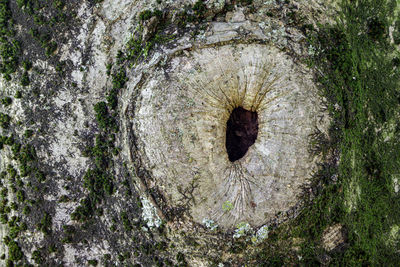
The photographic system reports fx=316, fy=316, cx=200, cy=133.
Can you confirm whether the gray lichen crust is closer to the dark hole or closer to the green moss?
the dark hole

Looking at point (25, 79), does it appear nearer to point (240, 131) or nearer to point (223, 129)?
point (223, 129)

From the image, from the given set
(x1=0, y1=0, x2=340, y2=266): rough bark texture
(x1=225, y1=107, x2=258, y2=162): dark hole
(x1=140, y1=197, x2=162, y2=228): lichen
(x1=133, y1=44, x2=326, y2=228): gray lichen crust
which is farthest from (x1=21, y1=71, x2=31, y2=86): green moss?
(x1=225, y1=107, x2=258, y2=162): dark hole

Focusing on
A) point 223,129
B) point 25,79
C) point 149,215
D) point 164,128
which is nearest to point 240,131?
point 223,129

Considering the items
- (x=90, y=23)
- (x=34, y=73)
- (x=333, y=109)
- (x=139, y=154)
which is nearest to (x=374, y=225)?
(x=333, y=109)

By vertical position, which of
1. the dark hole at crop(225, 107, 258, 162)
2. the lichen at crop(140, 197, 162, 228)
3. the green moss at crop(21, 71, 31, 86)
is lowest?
the lichen at crop(140, 197, 162, 228)

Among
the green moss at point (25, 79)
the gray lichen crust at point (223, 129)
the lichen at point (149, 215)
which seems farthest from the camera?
the green moss at point (25, 79)

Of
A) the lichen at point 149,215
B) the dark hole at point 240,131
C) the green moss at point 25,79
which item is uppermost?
the green moss at point 25,79

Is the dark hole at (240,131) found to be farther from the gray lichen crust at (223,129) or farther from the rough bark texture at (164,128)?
the gray lichen crust at (223,129)

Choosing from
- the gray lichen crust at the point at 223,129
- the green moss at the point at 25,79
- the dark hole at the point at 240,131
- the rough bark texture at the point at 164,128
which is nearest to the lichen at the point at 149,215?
the rough bark texture at the point at 164,128
